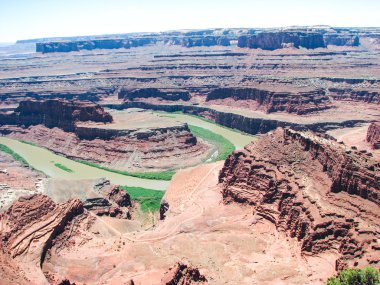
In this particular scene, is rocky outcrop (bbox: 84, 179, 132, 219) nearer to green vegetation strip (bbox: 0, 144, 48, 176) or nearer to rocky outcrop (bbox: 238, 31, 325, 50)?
green vegetation strip (bbox: 0, 144, 48, 176)

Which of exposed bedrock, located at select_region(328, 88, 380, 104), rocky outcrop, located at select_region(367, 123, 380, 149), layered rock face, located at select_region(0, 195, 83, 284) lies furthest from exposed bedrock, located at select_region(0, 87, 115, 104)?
layered rock face, located at select_region(0, 195, 83, 284)

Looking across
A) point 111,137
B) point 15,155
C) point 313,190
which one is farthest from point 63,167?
point 313,190

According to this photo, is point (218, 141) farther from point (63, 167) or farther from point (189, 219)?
point (189, 219)

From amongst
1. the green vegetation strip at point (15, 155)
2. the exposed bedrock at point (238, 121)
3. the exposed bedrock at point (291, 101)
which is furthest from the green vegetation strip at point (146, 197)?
the exposed bedrock at point (291, 101)

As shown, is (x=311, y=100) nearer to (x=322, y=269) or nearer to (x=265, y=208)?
(x=265, y=208)

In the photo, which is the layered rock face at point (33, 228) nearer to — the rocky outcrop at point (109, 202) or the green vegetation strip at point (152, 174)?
the rocky outcrop at point (109, 202)

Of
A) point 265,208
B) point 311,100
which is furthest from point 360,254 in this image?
point 311,100
